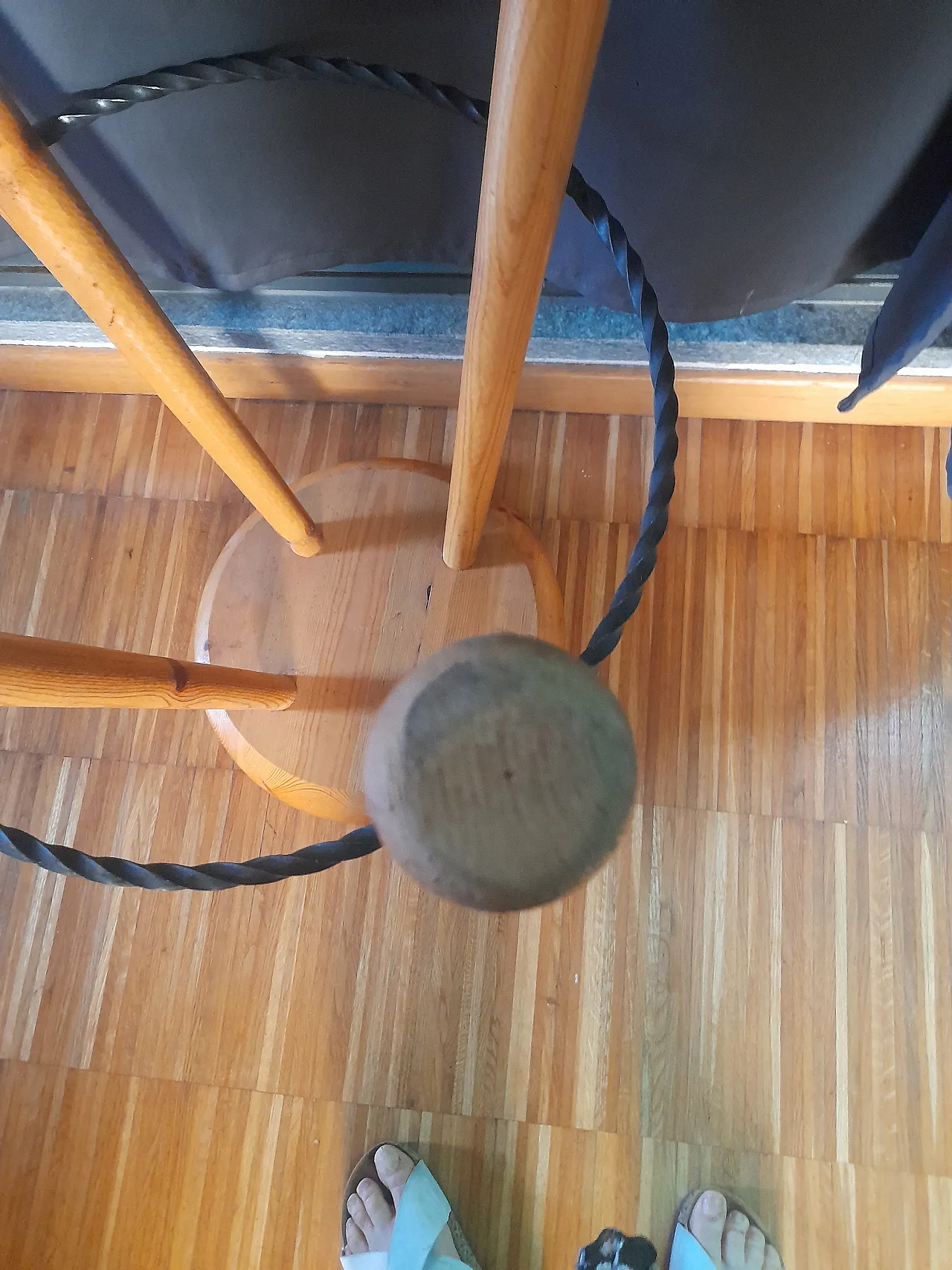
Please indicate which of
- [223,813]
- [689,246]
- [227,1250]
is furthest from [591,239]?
[227,1250]

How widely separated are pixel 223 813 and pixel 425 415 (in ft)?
1.64

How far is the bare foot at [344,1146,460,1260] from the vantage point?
80cm

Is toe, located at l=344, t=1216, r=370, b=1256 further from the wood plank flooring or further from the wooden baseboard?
the wooden baseboard

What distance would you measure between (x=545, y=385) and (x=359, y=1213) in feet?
2.85

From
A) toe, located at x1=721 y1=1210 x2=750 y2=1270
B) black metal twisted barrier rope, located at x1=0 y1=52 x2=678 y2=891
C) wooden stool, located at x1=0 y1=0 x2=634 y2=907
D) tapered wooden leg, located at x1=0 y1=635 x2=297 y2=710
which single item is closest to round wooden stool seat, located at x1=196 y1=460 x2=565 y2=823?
wooden stool, located at x1=0 y1=0 x2=634 y2=907

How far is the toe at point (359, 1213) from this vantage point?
0.80 metres

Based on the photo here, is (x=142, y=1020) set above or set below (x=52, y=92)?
below

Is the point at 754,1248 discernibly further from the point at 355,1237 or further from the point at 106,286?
the point at 106,286

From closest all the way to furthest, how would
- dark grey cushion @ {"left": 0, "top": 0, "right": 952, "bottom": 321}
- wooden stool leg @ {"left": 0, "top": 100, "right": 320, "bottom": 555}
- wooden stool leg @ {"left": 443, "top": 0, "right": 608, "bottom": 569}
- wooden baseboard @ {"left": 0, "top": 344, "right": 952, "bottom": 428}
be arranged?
wooden stool leg @ {"left": 443, "top": 0, "right": 608, "bottom": 569}
wooden stool leg @ {"left": 0, "top": 100, "right": 320, "bottom": 555}
dark grey cushion @ {"left": 0, "top": 0, "right": 952, "bottom": 321}
wooden baseboard @ {"left": 0, "top": 344, "right": 952, "bottom": 428}

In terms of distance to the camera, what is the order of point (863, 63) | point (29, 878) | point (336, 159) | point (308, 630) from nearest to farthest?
1. point (863, 63)
2. point (336, 159)
3. point (308, 630)
4. point (29, 878)

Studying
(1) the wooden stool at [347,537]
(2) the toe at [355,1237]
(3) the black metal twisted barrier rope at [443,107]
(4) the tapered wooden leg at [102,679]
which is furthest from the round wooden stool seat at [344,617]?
(2) the toe at [355,1237]

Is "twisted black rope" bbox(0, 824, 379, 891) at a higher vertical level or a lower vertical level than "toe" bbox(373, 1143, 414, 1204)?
higher

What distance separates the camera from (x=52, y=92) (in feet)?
1.61

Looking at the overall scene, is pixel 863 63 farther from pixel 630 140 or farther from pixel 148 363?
pixel 148 363
